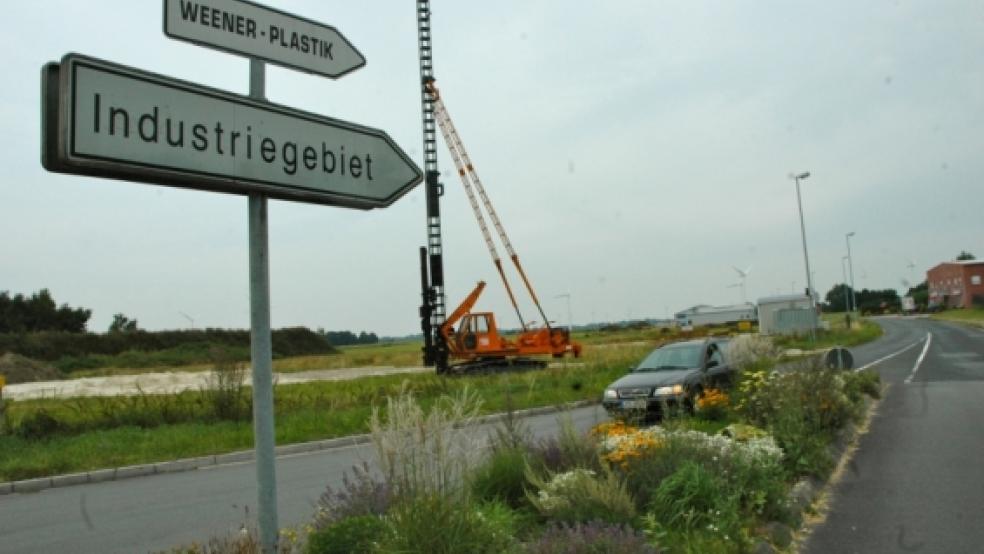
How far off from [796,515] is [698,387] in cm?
839

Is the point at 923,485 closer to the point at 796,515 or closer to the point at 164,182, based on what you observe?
the point at 796,515

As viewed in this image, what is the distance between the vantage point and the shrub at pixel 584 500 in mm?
5148

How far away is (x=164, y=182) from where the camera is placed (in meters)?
2.92

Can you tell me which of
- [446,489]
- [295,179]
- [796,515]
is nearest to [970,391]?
[796,515]

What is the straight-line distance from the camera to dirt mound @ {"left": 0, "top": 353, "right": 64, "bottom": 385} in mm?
45031

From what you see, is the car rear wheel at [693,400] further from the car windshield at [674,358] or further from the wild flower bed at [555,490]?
the wild flower bed at [555,490]

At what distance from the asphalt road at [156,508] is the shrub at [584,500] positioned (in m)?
1.29

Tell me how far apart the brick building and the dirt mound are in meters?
106

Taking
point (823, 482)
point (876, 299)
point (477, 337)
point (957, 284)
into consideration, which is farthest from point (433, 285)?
point (876, 299)

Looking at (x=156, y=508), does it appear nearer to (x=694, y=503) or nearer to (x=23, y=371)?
(x=694, y=503)

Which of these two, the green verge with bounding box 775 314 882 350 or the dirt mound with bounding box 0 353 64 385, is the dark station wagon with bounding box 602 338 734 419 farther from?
the dirt mound with bounding box 0 353 64 385

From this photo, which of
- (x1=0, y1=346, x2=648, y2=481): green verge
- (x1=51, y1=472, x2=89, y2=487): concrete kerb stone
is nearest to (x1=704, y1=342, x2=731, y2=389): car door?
(x1=0, y1=346, x2=648, y2=481): green verge

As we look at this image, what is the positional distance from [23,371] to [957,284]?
411ft

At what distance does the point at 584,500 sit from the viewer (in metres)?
5.23
